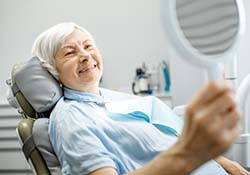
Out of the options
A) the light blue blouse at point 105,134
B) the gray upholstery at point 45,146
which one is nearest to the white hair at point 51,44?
the light blue blouse at point 105,134

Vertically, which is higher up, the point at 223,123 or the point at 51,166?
the point at 223,123

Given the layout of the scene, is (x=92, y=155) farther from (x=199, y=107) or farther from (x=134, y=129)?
(x=199, y=107)

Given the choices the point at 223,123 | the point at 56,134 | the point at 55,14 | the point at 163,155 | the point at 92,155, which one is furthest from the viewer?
the point at 55,14

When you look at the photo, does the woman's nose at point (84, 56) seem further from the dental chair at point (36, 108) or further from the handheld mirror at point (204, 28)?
the handheld mirror at point (204, 28)

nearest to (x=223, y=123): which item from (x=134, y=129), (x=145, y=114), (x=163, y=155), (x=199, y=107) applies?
(x=199, y=107)

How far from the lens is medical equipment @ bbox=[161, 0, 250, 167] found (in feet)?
2.10

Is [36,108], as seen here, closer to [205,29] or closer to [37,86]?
[37,86]

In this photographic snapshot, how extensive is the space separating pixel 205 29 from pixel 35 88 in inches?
36.4

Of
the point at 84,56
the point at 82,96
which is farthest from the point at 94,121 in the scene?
the point at 84,56

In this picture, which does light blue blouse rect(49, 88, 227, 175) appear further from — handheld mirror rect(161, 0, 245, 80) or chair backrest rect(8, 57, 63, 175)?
handheld mirror rect(161, 0, 245, 80)

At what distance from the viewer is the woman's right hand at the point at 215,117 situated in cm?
48

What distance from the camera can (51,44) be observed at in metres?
1.41

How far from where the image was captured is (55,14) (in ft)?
10.2

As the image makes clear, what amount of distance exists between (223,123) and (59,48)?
1022 millimetres
